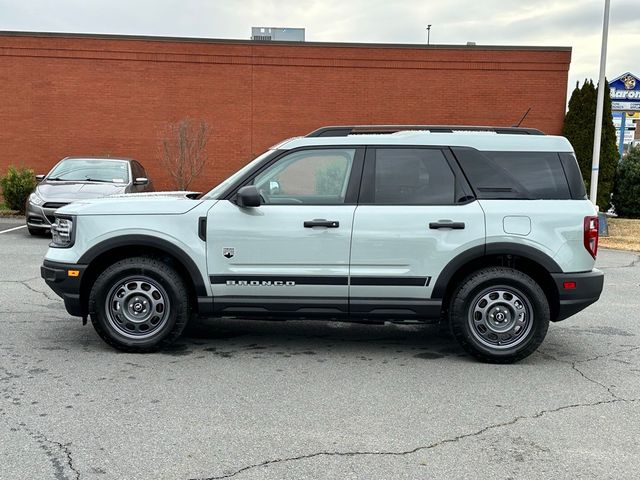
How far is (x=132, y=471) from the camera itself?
3.27 meters

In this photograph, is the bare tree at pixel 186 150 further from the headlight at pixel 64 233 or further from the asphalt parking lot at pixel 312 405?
the headlight at pixel 64 233

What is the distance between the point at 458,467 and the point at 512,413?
3.11ft

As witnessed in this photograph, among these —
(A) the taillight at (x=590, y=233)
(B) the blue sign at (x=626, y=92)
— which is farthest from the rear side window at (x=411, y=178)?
(B) the blue sign at (x=626, y=92)

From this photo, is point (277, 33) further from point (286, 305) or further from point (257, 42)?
point (286, 305)

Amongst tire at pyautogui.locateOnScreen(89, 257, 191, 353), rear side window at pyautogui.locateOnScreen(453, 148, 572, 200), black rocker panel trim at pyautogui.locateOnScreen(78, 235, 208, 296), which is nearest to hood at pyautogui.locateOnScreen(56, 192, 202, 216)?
black rocker panel trim at pyautogui.locateOnScreen(78, 235, 208, 296)

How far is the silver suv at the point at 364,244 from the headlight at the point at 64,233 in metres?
0.01

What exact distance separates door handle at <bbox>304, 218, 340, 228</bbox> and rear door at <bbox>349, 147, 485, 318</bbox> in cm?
16

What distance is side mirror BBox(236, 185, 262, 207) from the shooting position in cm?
499

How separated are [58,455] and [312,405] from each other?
1.61m

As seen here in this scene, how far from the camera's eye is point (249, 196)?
4988 mm

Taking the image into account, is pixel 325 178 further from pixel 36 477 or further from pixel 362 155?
pixel 36 477

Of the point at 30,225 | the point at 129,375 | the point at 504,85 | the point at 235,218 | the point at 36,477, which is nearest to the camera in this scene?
the point at 36,477

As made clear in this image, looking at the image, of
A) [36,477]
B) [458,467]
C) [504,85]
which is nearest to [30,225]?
[36,477]

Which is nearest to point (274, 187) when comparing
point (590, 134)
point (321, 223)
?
point (321, 223)
